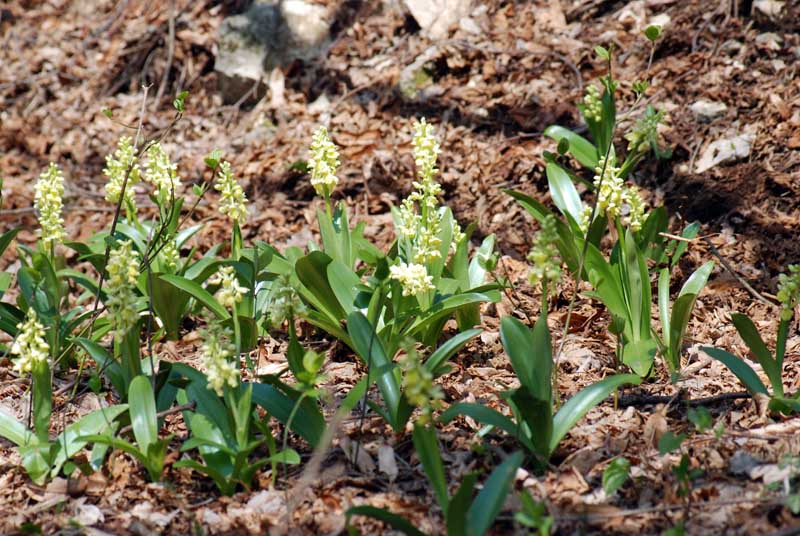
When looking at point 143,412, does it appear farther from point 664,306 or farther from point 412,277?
point 664,306

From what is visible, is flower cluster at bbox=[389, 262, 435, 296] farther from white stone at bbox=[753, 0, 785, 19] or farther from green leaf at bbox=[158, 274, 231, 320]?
white stone at bbox=[753, 0, 785, 19]

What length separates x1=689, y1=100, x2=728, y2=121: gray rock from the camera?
4723mm

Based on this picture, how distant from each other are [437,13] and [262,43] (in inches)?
54.4

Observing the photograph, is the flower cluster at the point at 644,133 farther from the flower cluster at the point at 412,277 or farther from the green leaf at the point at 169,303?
the green leaf at the point at 169,303

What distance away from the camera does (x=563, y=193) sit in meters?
4.01

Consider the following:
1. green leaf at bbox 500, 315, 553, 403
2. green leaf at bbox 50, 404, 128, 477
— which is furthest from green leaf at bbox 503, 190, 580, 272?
green leaf at bbox 50, 404, 128, 477

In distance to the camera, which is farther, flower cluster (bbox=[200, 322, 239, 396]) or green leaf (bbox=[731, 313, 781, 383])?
green leaf (bbox=[731, 313, 781, 383])

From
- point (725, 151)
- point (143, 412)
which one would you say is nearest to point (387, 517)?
point (143, 412)

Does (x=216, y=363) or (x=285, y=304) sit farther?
(x=285, y=304)

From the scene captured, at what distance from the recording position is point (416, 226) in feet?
10.9

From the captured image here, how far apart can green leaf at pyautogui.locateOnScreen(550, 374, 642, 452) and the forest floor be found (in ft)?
0.32

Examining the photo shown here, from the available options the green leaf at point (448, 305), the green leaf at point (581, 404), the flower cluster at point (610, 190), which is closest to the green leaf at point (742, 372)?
the green leaf at point (581, 404)

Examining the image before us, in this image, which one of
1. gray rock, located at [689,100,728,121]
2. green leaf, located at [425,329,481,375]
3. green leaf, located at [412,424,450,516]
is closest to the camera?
green leaf, located at [412,424,450,516]

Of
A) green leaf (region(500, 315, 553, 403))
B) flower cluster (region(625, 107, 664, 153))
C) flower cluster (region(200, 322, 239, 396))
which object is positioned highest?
flower cluster (region(625, 107, 664, 153))
